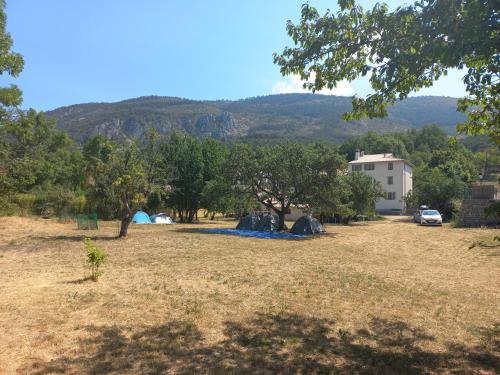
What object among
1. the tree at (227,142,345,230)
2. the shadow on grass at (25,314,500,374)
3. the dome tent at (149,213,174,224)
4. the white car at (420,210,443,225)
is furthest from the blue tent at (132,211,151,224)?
the shadow on grass at (25,314,500,374)

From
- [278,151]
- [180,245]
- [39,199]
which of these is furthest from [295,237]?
[39,199]

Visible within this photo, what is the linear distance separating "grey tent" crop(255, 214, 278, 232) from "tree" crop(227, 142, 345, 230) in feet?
2.08

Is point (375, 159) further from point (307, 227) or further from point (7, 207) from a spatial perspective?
point (7, 207)

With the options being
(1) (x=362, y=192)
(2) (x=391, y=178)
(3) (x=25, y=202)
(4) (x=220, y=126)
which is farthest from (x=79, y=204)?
(4) (x=220, y=126)

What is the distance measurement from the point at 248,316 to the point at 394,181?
53.9m

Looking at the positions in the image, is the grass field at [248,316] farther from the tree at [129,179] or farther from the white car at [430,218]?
the white car at [430,218]

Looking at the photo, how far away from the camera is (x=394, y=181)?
184 feet

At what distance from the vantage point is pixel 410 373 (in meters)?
4.57

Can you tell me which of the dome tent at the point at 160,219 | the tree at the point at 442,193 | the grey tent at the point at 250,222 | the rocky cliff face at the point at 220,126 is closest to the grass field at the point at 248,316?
the grey tent at the point at 250,222

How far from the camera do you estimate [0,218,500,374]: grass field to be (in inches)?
192

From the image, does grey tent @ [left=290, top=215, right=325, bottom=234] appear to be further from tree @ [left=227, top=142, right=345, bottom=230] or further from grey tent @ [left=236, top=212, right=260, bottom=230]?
grey tent @ [left=236, top=212, right=260, bottom=230]

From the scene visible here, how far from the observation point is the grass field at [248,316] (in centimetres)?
487

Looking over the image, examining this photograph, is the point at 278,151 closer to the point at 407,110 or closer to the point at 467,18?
the point at 467,18

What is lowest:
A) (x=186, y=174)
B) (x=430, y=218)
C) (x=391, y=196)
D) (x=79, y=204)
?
(x=430, y=218)
